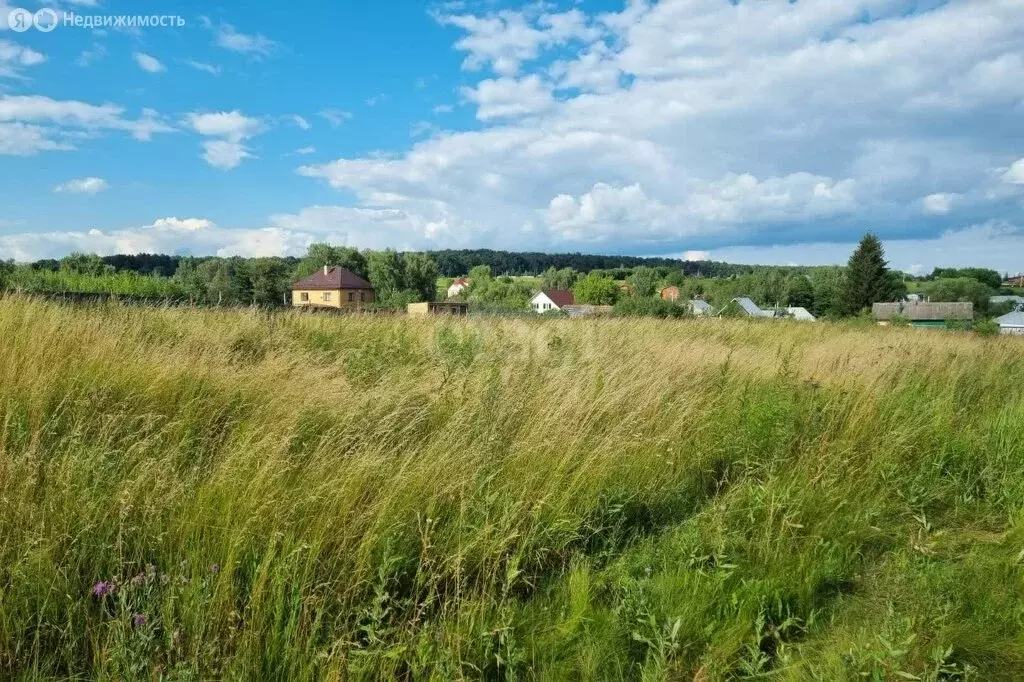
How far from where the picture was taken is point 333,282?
79375 millimetres

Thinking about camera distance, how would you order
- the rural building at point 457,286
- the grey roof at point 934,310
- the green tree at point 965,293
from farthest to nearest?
the rural building at point 457,286
the green tree at point 965,293
the grey roof at point 934,310

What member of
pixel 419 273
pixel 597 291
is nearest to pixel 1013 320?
pixel 597 291

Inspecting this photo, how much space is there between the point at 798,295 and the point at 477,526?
437 ft

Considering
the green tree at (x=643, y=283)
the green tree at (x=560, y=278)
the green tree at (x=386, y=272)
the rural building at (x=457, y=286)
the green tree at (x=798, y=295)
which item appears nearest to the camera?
the green tree at (x=386, y=272)

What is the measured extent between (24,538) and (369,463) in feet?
4.95

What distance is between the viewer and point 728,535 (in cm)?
339

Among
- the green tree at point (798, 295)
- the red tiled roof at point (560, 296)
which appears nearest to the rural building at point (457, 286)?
the red tiled roof at point (560, 296)

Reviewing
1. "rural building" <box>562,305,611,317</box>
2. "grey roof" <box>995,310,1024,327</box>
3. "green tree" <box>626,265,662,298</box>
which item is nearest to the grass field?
"rural building" <box>562,305,611,317</box>

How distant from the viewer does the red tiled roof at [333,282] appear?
79.2 m

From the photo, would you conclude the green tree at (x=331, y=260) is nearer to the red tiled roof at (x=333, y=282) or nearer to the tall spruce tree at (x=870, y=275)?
the red tiled roof at (x=333, y=282)

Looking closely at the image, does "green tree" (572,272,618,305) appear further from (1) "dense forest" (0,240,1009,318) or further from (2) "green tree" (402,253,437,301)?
(2) "green tree" (402,253,437,301)

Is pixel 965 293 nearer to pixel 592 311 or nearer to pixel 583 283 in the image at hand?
pixel 583 283

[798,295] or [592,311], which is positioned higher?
[798,295]

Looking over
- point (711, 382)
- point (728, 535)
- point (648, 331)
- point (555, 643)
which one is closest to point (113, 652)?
point (555, 643)
